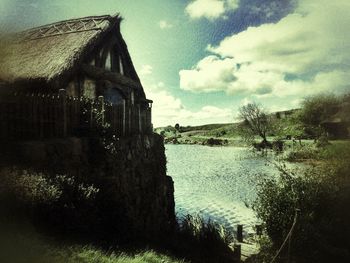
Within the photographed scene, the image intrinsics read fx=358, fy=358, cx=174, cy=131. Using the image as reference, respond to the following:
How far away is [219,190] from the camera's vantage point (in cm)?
2520

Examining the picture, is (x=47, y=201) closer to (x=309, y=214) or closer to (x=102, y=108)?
(x=102, y=108)

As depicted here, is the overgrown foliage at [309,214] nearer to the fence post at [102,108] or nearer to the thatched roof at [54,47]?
the fence post at [102,108]

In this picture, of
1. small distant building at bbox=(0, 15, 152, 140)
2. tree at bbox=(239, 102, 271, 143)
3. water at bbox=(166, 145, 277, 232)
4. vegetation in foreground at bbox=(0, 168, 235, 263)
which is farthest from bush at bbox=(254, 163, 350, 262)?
tree at bbox=(239, 102, 271, 143)

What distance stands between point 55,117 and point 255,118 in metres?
50.4

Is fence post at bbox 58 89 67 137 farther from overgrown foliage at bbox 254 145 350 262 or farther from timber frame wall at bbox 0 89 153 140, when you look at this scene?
overgrown foliage at bbox 254 145 350 262

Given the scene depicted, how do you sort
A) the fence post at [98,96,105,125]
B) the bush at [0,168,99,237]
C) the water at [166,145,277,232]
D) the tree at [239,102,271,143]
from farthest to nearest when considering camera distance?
the tree at [239,102,271,143] → the water at [166,145,277,232] → the fence post at [98,96,105,125] → the bush at [0,168,99,237]

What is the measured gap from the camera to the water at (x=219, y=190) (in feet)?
61.8

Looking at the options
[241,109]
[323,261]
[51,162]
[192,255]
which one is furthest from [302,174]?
[241,109]

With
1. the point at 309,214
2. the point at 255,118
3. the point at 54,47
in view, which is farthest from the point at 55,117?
the point at 255,118

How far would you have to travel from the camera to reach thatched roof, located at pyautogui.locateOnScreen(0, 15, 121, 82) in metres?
11.8

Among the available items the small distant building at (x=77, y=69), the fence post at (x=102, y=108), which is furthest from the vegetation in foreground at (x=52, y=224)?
the fence post at (x=102, y=108)

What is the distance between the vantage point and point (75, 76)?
13.1 m

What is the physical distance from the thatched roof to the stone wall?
3496 millimetres

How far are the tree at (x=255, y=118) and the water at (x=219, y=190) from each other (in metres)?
17.8
